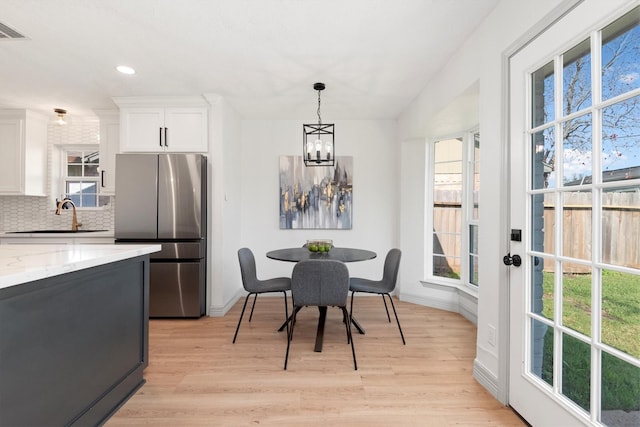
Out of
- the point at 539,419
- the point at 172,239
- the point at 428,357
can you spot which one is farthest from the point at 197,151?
the point at 539,419

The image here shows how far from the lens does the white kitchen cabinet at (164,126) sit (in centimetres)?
348

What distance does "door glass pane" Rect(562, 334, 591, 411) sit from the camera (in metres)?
1.33

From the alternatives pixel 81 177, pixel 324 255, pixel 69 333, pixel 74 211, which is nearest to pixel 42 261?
pixel 69 333

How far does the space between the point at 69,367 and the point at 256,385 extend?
105 centimetres

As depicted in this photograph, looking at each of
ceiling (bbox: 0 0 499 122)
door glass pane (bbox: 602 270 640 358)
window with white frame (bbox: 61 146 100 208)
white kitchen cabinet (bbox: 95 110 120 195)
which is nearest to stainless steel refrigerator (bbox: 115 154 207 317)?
white kitchen cabinet (bbox: 95 110 120 195)

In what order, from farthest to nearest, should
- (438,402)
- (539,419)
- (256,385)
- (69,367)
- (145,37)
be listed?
(145,37) < (256,385) < (438,402) < (539,419) < (69,367)

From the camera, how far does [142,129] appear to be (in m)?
3.50

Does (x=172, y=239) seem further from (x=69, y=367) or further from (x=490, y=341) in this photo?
(x=490, y=341)

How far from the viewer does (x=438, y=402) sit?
1.91m

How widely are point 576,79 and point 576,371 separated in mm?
1305

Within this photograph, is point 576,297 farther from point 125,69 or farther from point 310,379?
point 125,69

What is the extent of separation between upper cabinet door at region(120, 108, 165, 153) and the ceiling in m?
0.25

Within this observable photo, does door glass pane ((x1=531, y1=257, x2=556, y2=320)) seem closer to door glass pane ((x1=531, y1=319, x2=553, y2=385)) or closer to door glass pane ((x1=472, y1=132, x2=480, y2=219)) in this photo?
door glass pane ((x1=531, y1=319, x2=553, y2=385))

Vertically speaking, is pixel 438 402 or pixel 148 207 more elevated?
pixel 148 207
